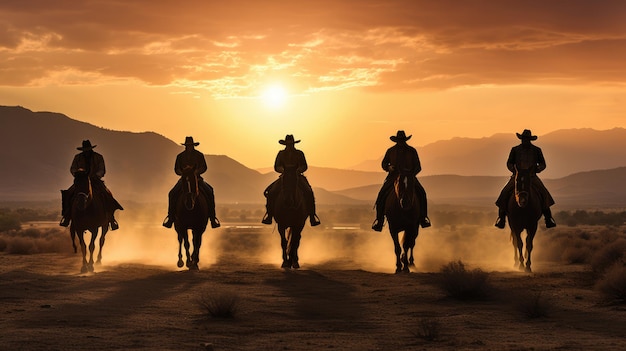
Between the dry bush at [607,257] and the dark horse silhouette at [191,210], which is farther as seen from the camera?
the dark horse silhouette at [191,210]

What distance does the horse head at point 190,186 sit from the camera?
87.2 ft

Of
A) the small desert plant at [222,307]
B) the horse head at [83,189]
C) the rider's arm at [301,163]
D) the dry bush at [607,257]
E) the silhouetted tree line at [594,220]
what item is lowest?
the small desert plant at [222,307]

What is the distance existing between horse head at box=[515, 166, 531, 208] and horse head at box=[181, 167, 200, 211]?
8.33 m

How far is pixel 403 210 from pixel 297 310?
24.6 ft

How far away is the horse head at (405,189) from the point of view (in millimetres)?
24812

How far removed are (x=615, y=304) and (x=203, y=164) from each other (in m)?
12.3

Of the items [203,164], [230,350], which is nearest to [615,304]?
[230,350]

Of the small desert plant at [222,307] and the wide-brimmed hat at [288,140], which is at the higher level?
the wide-brimmed hat at [288,140]

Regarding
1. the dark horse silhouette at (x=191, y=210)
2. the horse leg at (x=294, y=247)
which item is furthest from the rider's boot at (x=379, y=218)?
the dark horse silhouette at (x=191, y=210)

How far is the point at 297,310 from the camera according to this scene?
18.3 metres

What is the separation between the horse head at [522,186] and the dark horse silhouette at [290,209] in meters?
5.59

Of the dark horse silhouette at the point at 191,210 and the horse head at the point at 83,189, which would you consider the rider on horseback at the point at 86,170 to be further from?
the dark horse silhouette at the point at 191,210

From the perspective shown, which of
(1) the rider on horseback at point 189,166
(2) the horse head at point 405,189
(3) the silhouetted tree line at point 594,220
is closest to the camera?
(2) the horse head at point 405,189

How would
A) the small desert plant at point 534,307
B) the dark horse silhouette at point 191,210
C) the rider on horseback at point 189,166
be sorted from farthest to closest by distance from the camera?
the rider on horseback at point 189,166
the dark horse silhouette at point 191,210
the small desert plant at point 534,307
